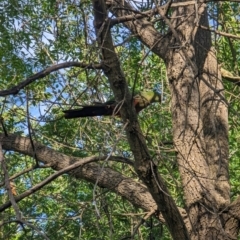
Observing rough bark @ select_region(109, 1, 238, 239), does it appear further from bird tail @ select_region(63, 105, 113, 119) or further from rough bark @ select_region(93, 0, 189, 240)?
bird tail @ select_region(63, 105, 113, 119)

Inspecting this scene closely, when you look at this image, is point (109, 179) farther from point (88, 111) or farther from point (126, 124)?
point (126, 124)

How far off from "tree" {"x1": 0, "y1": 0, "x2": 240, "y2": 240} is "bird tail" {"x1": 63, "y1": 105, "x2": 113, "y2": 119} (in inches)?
3.0

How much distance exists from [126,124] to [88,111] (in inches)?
29.7

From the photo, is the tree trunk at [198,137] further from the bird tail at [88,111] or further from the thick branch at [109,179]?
the bird tail at [88,111]

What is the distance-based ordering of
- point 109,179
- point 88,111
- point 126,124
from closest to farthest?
point 126,124
point 88,111
point 109,179

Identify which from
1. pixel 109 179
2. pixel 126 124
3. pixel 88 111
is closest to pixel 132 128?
pixel 126 124

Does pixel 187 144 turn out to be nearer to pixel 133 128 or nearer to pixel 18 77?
pixel 133 128

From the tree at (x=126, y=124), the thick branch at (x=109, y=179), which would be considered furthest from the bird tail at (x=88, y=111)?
the thick branch at (x=109, y=179)

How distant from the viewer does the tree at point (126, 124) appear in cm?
336

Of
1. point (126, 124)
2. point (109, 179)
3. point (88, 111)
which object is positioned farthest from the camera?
point (109, 179)

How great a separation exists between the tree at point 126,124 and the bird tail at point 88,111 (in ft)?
0.25

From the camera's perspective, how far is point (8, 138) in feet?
15.7

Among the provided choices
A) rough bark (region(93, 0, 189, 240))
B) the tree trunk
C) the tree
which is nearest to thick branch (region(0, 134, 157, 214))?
the tree

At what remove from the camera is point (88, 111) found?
404cm
